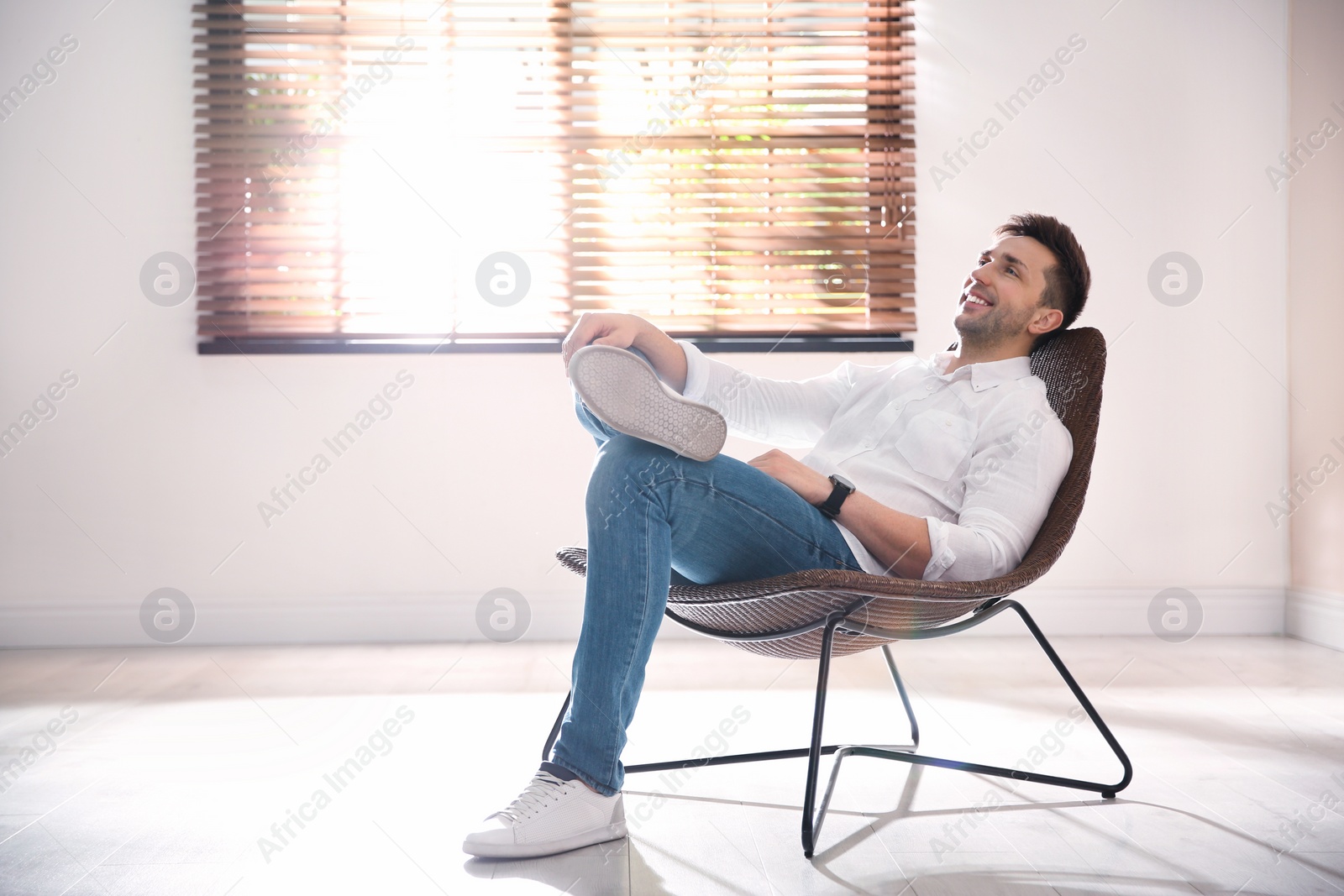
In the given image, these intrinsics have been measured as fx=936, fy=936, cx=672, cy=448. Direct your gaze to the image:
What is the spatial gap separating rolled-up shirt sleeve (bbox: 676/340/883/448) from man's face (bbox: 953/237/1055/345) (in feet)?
0.63

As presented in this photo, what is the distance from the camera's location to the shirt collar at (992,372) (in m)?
1.58

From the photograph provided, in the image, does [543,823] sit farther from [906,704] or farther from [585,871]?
[906,704]

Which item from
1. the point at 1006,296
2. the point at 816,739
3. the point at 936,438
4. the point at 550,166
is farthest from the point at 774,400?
the point at 550,166

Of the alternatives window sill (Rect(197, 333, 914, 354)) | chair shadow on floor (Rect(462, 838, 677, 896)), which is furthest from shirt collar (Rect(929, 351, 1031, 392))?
window sill (Rect(197, 333, 914, 354))

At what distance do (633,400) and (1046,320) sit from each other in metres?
0.84

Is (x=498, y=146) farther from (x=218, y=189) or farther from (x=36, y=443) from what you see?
(x=36, y=443)

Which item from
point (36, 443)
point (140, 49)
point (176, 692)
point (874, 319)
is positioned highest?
point (140, 49)

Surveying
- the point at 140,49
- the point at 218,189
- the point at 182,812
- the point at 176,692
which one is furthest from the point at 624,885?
the point at 140,49

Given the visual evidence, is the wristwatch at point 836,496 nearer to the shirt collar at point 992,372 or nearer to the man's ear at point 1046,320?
the shirt collar at point 992,372

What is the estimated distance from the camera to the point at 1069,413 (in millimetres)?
1534

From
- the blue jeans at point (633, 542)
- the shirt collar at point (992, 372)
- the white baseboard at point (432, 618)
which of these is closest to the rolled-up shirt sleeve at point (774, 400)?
the shirt collar at point (992, 372)

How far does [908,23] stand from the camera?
9.30 ft

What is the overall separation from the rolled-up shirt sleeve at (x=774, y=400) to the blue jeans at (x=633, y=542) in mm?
376

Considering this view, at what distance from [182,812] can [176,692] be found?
855 mm
